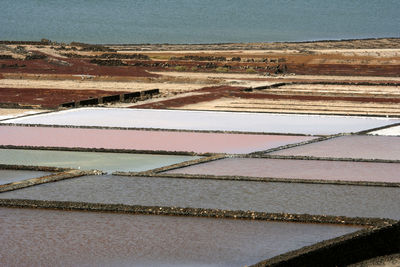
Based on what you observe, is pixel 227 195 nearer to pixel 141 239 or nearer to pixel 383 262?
pixel 141 239

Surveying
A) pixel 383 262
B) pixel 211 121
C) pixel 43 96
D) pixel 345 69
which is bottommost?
pixel 345 69

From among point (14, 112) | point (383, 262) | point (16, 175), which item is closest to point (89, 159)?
point (16, 175)

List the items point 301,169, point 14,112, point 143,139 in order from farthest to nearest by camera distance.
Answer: point 14,112
point 143,139
point 301,169

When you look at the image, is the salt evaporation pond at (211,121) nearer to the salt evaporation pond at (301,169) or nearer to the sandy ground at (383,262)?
the salt evaporation pond at (301,169)

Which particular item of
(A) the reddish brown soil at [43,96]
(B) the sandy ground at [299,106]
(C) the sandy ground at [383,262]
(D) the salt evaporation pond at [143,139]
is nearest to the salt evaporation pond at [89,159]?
(D) the salt evaporation pond at [143,139]

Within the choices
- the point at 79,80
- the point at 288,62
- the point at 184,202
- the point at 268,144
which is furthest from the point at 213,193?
the point at 288,62
